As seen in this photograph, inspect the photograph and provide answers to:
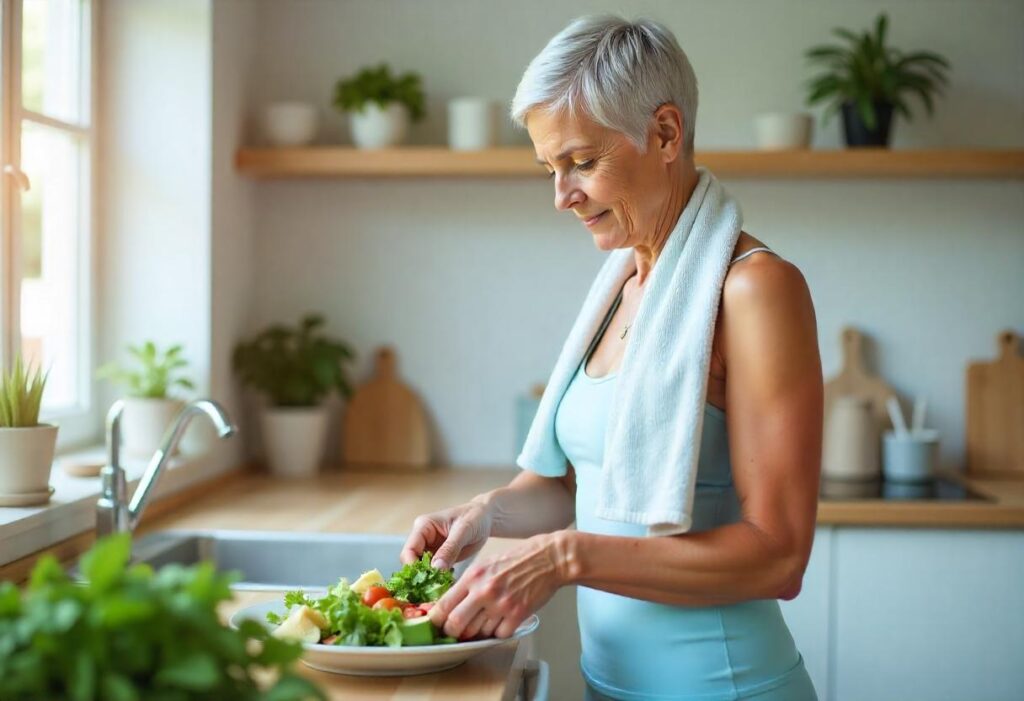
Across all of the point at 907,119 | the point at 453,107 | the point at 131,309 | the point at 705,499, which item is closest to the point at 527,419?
the point at 453,107

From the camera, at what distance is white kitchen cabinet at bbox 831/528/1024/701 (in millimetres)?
2527

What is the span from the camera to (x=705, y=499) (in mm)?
1432

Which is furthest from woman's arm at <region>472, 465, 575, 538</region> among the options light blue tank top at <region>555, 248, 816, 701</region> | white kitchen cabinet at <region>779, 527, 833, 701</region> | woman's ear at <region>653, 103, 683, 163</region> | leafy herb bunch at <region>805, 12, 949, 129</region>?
leafy herb bunch at <region>805, 12, 949, 129</region>

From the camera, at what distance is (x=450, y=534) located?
151 cm

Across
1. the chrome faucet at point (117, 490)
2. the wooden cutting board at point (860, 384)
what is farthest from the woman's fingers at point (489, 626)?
the wooden cutting board at point (860, 384)

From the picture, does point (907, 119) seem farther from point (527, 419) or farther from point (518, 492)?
point (518, 492)

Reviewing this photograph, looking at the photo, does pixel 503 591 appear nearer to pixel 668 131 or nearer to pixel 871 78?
pixel 668 131

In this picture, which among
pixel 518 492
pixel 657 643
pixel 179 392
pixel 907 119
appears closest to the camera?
pixel 657 643

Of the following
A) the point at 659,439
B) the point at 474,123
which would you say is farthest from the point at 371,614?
the point at 474,123

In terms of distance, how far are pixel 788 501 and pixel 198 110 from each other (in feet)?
6.07

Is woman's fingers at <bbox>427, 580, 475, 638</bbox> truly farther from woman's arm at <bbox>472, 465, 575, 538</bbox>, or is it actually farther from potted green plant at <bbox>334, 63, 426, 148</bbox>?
potted green plant at <bbox>334, 63, 426, 148</bbox>

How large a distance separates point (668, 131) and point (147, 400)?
1462 mm

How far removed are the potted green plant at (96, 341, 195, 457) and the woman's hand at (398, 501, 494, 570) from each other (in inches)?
44.3

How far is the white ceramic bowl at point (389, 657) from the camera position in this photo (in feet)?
4.06
